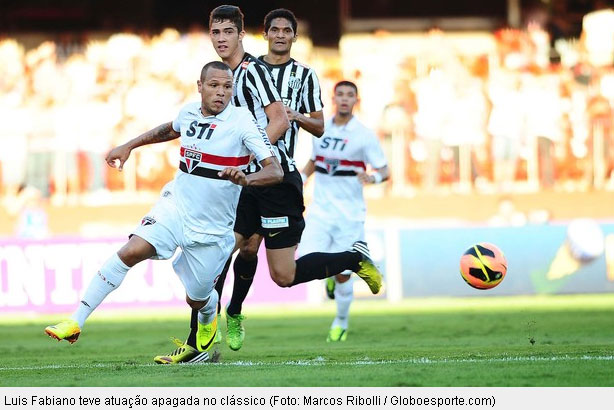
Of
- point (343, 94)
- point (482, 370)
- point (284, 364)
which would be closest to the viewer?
point (482, 370)

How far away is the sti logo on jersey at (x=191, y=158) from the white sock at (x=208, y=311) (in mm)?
1072

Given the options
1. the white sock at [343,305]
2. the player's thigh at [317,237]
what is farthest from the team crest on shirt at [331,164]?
the white sock at [343,305]

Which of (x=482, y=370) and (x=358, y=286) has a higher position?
Answer: (x=482, y=370)

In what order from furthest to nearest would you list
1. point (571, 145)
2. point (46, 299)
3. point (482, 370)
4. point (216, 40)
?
1. point (571, 145)
2. point (46, 299)
3. point (216, 40)
4. point (482, 370)

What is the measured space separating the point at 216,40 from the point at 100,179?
39.5 feet

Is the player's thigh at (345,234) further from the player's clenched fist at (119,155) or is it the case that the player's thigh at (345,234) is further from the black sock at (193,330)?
the player's clenched fist at (119,155)

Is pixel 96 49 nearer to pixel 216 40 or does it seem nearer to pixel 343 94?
pixel 343 94

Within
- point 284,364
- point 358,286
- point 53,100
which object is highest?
point 53,100

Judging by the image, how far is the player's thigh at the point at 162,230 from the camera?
26.0ft

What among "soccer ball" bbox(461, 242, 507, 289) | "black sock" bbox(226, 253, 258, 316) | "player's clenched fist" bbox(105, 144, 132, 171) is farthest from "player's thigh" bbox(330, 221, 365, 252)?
"player's clenched fist" bbox(105, 144, 132, 171)

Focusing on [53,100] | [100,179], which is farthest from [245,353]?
[53,100]

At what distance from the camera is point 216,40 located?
8.67 m

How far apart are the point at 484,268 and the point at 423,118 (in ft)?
35.6

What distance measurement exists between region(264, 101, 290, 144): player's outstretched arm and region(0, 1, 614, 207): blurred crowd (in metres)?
11.6
